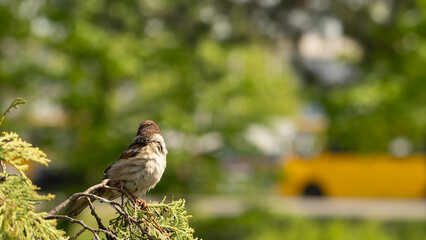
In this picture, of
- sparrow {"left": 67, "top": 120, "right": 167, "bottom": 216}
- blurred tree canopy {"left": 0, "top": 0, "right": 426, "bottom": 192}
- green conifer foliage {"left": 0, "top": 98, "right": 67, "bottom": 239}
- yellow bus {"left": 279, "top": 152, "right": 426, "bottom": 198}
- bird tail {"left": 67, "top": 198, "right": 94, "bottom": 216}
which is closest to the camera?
green conifer foliage {"left": 0, "top": 98, "right": 67, "bottom": 239}

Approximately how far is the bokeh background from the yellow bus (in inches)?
261

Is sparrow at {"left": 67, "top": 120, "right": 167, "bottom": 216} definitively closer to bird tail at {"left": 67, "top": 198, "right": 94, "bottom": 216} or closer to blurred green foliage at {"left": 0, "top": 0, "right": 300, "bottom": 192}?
bird tail at {"left": 67, "top": 198, "right": 94, "bottom": 216}

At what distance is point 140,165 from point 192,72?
331 inches

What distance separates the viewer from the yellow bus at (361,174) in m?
18.2

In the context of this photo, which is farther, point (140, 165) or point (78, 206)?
point (140, 165)

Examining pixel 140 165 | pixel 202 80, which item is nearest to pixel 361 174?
pixel 202 80

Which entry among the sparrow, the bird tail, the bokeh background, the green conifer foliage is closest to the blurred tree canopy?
the bokeh background

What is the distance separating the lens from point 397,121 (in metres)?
9.77

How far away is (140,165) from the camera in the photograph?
2.10 meters

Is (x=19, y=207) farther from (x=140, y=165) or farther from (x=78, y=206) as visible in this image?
(x=140, y=165)

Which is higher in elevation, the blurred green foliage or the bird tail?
the blurred green foliage

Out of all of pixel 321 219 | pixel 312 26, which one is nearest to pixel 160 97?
pixel 312 26

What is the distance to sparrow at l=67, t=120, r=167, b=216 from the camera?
2.01 m

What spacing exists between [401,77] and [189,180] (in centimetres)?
372
